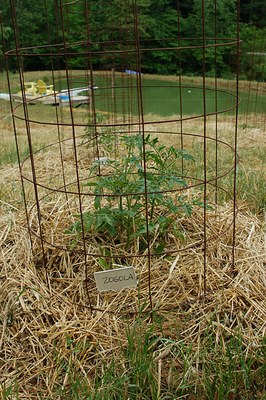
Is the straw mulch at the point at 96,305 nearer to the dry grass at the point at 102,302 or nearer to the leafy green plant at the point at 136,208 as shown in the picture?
the dry grass at the point at 102,302

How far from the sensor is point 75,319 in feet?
6.23

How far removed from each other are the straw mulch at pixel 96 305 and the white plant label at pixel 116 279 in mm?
66

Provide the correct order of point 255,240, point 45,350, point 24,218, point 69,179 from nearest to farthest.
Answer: point 45,350
point 255,240
point 24,218
point 69,179

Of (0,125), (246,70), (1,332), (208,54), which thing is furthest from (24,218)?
(208,54)

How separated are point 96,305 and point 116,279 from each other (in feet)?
0.53

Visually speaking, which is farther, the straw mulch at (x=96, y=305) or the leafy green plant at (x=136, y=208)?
the leafy green plant at (x=136, y=208)

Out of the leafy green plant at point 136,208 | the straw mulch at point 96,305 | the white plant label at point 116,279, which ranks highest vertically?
the leafy green plant at point 136,208

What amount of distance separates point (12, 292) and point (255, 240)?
1.10 meters

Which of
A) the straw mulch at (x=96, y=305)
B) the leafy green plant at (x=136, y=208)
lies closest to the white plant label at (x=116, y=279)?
the straw mulch at (x=96, y=305)

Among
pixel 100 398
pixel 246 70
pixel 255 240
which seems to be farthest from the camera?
pixel 246 70

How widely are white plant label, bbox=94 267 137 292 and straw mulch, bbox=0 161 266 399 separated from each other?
0.07 meters

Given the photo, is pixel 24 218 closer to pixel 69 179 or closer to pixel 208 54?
pixel 69 179

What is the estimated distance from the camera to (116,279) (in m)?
1.88

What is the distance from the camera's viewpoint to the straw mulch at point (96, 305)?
1.76 meters
